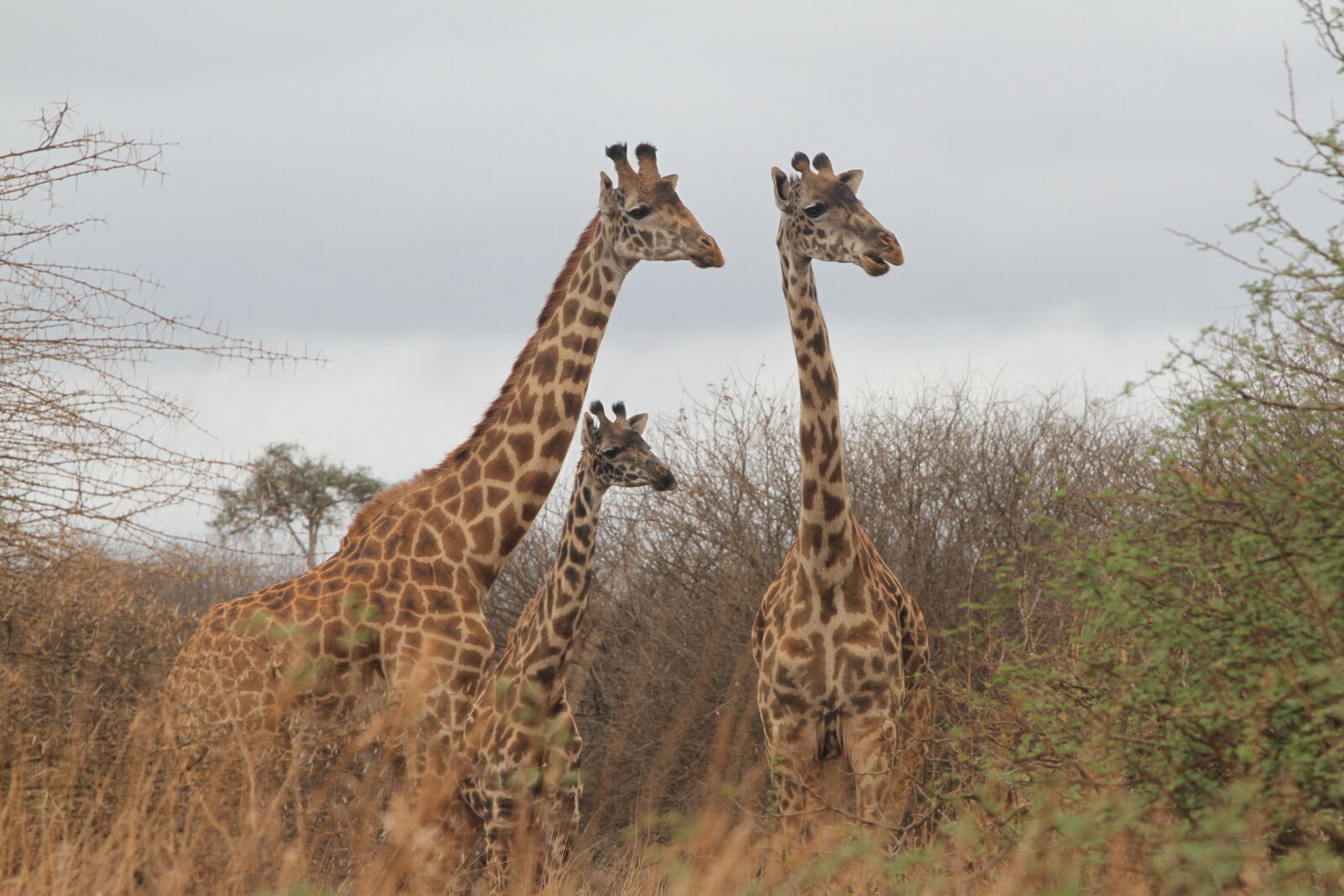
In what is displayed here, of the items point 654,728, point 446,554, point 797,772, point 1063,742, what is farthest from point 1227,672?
point 654,728

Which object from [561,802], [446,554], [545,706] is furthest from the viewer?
[545,706]

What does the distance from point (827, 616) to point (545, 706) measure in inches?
69.4

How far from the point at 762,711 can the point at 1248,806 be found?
3033 mm

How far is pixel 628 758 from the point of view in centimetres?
1167

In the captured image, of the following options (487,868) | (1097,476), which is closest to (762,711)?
(487,868)

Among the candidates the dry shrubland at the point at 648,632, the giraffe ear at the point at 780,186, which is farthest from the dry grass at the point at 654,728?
the giraffe ear at the point at 780,186

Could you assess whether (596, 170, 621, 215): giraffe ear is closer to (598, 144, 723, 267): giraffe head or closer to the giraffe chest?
(598, 144, 723, 267): giraffe head

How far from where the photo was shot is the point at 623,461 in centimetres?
852

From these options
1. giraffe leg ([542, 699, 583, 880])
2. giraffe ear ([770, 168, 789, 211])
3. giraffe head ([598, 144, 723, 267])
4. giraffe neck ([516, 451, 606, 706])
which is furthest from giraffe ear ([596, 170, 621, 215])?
giraffe leg ([542, 699, 583, 880])

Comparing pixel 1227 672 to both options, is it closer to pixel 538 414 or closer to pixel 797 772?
pixel 797 772

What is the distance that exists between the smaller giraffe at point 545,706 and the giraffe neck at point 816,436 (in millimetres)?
1531

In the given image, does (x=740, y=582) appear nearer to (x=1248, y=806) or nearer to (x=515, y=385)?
(x=515, y=385)

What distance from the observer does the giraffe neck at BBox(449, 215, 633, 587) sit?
288 inches

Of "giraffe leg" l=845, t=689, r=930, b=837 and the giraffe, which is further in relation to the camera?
the giraffe
